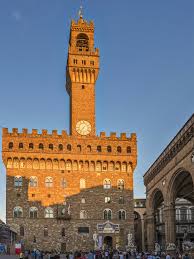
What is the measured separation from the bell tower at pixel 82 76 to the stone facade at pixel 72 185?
0.15 m

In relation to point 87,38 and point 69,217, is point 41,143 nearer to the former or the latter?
point 69,217

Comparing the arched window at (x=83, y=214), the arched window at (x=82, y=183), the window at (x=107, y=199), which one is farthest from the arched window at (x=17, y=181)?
the window at (x=107, y=199)

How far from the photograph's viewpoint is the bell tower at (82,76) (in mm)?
65500

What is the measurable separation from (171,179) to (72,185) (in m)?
20.6

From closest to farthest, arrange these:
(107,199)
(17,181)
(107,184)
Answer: (17,181), (107,199), (107,184)

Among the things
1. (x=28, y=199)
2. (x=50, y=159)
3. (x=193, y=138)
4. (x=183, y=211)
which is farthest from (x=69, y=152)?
(x=193, y=138)

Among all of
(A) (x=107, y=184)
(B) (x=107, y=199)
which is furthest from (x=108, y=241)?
(A) (x=107, y=184)

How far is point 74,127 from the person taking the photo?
65.0m

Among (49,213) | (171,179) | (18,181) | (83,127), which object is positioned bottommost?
(49,213)

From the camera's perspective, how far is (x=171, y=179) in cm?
4469

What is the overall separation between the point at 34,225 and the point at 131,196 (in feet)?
43.8

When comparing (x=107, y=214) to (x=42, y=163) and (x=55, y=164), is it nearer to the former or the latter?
(x=55, y=164)

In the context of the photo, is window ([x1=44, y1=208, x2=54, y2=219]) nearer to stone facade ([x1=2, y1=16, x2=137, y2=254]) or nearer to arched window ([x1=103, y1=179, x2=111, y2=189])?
stone facade ([x1=2, y1=16, x2=137, y2=254])

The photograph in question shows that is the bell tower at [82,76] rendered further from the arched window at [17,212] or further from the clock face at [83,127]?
the arched window at [17,212]
